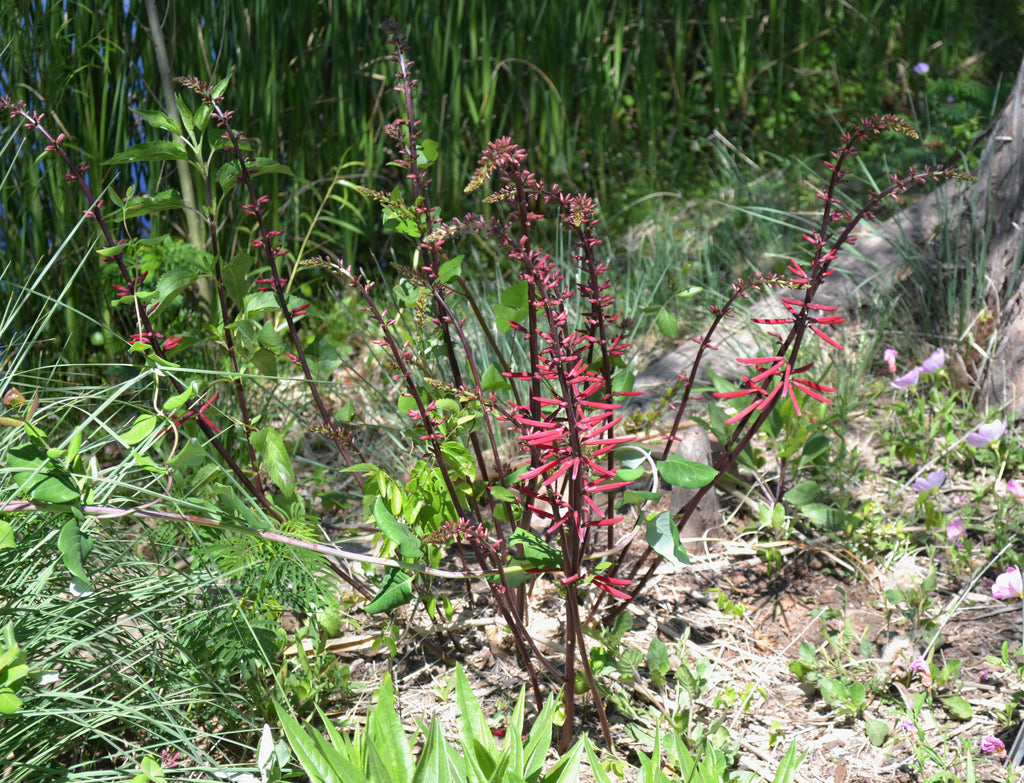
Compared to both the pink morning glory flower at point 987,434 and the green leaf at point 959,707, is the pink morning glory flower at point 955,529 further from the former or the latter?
the green leaf at point 959,707

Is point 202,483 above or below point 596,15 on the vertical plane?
below

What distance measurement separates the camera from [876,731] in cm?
166

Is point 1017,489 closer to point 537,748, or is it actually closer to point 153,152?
point 537,748

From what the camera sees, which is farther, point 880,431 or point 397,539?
point 880,431

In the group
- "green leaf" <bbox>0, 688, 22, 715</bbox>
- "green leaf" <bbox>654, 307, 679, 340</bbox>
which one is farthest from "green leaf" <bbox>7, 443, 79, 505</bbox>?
"green leaf" <bbox>654, 307, 679, 340</bbox>

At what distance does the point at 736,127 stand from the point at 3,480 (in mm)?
4580

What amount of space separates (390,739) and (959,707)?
1.12 metres

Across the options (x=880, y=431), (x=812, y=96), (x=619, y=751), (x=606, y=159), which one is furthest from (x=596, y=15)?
(x=619, y=751)

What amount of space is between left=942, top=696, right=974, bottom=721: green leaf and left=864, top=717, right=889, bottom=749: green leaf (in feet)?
0.47

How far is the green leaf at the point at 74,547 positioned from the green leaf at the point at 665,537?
82 cm

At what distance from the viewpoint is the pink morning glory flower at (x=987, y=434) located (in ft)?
7.29

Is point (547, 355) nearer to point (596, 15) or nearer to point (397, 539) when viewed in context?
point (397, 539)

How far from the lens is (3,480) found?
149 cm

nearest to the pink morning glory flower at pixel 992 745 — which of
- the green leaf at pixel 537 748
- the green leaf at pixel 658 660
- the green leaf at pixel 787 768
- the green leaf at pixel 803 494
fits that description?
the green leaf at pixel 787 768
